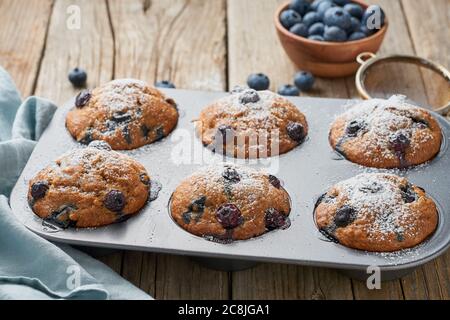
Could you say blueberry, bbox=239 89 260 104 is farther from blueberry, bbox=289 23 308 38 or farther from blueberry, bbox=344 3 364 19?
blueberry, bbox=344 3 364 19

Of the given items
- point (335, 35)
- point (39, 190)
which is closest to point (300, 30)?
point (335, 35)

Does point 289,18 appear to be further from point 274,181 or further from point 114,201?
point 114,201

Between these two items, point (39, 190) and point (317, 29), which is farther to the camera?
point (317, 29)

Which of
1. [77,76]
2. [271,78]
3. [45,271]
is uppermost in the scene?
[45,271]

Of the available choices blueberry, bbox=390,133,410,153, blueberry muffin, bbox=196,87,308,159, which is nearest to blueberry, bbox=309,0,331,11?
blueberry muffin, bbox=196,87,308,159

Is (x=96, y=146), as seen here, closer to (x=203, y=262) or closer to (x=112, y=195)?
(x=112, y=195)
